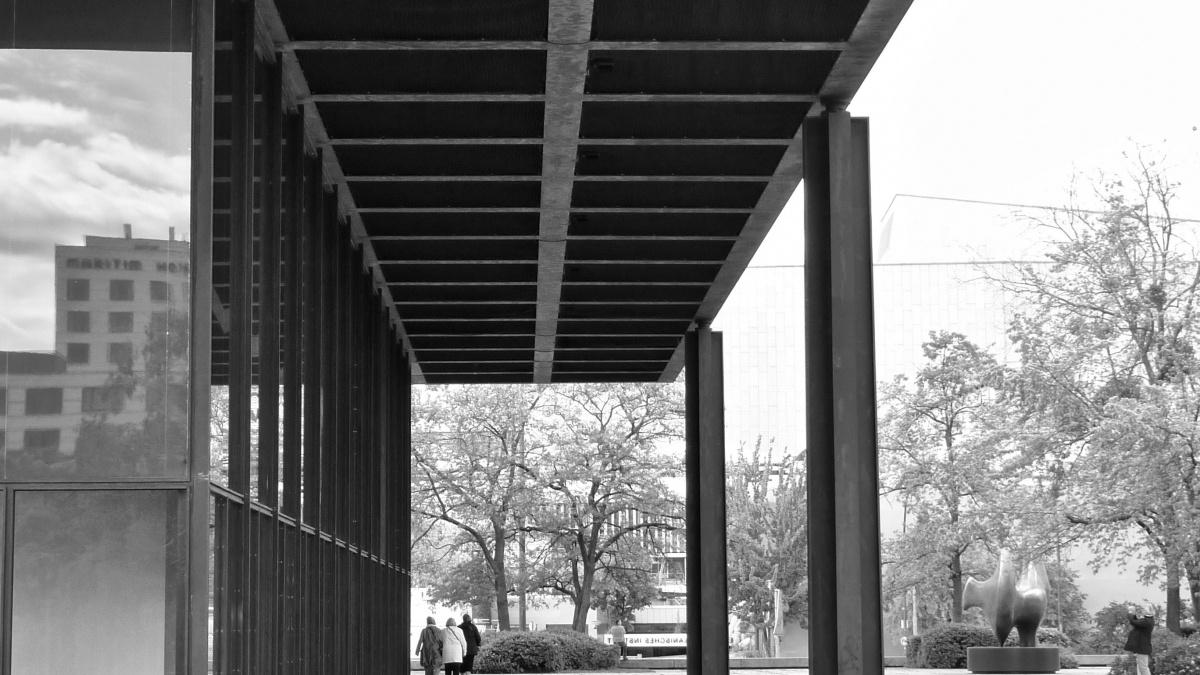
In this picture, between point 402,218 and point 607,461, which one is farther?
point 607,461

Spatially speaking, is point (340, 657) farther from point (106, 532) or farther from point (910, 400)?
point (910, 400)

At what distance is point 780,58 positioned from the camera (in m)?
15.2

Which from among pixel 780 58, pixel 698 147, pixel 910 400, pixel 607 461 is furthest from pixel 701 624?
pixel 910 400

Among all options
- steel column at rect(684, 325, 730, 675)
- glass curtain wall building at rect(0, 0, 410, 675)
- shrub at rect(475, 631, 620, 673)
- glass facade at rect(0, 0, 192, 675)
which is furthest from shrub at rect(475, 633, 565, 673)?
glass facade at rect(0, 0, 192, 675)

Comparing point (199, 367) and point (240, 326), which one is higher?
point (240, 326)

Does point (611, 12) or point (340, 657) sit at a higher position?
point (611, 12)

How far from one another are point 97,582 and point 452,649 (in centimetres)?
2195

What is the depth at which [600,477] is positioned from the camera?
58406 millimetres

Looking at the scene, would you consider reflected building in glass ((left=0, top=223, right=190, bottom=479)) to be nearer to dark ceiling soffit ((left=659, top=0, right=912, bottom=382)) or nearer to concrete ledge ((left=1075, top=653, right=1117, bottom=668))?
dark ceiling soffit ((left=659, top=0, right=912, bottom=382))

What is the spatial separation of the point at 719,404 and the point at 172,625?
63.2ft

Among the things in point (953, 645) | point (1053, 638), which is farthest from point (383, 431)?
point (1053, 638)

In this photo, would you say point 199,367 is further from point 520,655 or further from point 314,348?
point 520,655

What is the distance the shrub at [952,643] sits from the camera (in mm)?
49750

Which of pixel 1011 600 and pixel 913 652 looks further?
pixel 913 652
